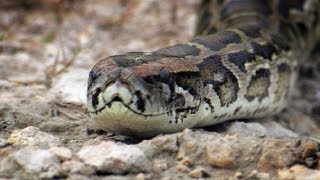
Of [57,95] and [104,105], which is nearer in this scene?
[104,105]

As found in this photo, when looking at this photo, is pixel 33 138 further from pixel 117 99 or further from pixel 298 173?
pixel 298 173

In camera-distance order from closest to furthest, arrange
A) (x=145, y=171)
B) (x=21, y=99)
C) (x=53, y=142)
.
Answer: (x=145, y=171) → (x=53, y=142) → (x=21, y=99)

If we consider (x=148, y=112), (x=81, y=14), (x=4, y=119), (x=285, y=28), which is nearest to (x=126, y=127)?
(x=148, y=112)

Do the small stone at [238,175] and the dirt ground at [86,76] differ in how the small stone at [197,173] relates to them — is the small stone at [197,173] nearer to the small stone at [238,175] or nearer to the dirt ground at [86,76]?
the dirt ground at [86,76]

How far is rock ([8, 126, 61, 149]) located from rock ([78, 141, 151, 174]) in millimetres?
316

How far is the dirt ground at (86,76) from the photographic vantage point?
3510 millimetres

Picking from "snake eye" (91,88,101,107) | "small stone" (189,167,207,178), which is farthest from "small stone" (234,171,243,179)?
"snake eye" (91,88,101,107)

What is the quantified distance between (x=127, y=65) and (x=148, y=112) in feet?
0.92

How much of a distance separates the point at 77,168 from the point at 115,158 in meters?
0.20

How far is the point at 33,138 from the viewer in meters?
3.80

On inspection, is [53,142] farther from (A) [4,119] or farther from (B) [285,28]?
(B) [285,28]

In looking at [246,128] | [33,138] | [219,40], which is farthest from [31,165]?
[219,40]

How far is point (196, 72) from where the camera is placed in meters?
3.89

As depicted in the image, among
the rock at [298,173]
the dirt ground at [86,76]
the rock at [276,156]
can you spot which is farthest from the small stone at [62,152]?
the rock at [298,173]
